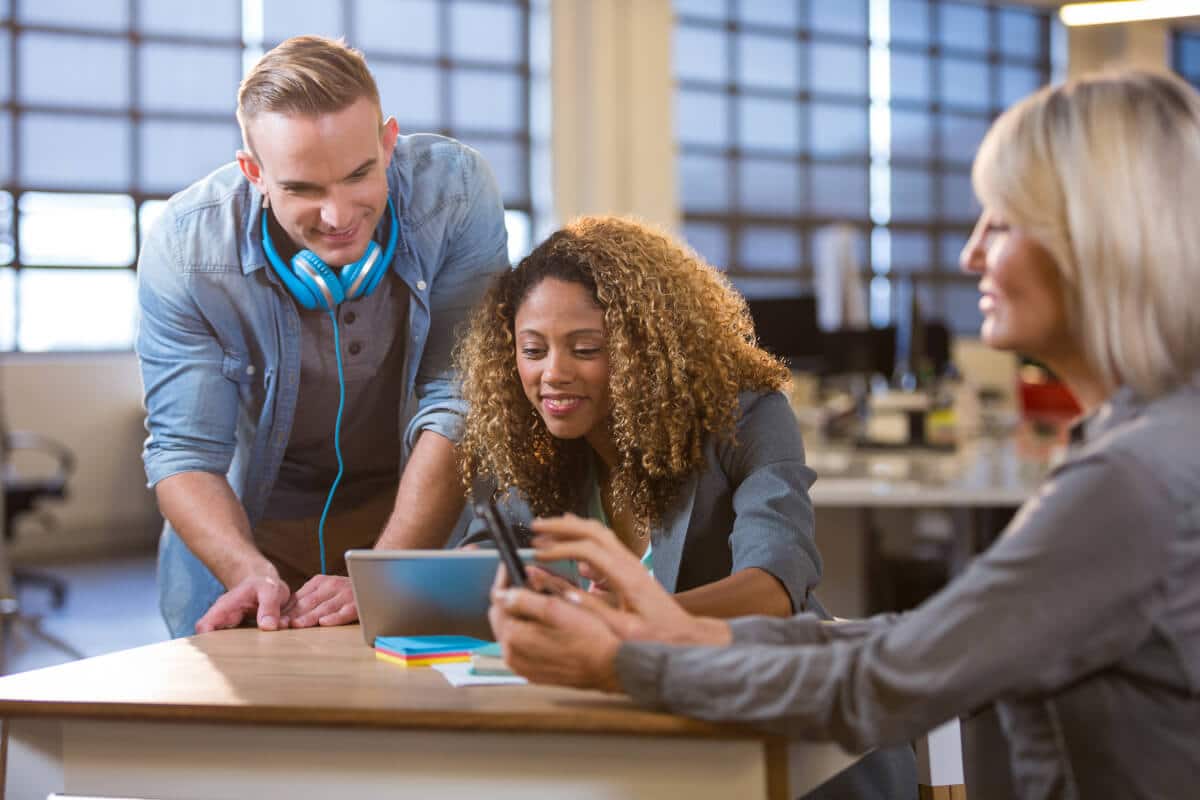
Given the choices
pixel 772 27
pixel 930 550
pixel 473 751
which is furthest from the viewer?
pixel 772 27

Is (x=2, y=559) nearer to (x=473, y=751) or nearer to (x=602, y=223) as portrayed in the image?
(x=602, y=223)

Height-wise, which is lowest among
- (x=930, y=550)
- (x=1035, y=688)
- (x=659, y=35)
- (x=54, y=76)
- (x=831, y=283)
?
(x=930, y=550)

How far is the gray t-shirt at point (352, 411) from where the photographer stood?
2.11 meters

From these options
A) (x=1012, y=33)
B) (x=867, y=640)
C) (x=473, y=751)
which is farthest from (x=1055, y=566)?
(x=1012, y=33)

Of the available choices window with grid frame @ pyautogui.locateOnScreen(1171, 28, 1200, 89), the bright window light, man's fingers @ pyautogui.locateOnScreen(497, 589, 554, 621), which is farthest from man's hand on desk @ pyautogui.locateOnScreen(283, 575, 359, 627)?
window with grid frame @ pyautogui.locateOnScreen(1171, 28, 1200, 89)

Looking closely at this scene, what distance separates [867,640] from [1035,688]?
0.51ft

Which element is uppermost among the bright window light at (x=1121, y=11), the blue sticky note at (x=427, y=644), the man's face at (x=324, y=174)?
the bright window light at (x=1121, y=11)

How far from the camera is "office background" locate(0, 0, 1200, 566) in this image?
9039mm

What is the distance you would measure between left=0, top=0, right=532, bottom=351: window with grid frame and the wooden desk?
7.50m

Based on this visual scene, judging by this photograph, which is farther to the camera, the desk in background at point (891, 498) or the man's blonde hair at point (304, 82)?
the desk in background at point (891, 498)

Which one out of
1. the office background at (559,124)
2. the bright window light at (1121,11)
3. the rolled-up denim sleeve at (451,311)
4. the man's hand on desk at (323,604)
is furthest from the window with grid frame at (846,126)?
the man's hand on desk at (323,604)

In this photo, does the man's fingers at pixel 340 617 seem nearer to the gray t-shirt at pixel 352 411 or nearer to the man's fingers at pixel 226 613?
the man's fingers at pixel 226 613

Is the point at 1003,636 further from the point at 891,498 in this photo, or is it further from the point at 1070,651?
the point at 891,498

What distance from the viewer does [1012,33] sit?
1294 centimetres
